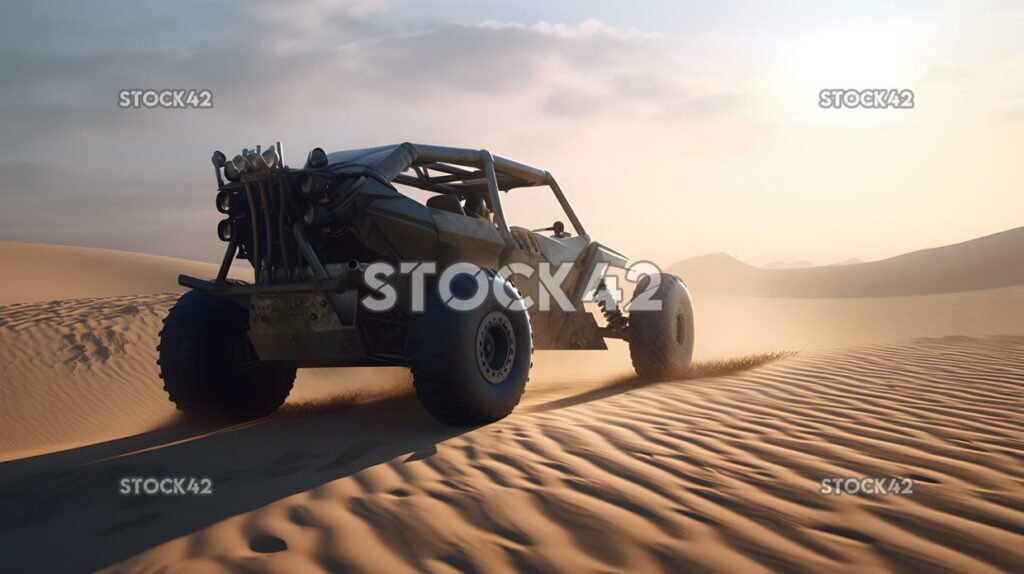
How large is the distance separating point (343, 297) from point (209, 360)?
4.26 ft

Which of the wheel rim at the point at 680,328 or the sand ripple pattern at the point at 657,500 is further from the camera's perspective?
the wheel rim at the point at 680,328

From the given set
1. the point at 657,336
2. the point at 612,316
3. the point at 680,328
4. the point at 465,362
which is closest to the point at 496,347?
the point at 465,362

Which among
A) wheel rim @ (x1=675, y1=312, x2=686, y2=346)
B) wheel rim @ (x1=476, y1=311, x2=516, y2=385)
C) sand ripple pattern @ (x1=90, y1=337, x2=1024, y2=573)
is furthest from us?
wheel rim @ (x1=675, y1=312, x2=686, y2=346)

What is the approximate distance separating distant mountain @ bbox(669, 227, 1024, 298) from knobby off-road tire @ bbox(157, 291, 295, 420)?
3932cm

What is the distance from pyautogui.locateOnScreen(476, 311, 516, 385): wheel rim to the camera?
466 centimetres

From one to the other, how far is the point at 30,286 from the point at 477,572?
87.2 ft

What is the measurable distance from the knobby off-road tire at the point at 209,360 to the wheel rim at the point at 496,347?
155cm

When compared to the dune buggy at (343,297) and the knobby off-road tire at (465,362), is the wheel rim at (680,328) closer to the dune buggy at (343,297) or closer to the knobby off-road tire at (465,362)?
the dune buggy at (343,297)

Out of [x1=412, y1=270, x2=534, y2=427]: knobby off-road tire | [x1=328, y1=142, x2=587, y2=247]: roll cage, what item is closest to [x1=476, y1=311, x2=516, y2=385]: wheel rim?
[x1=412, y1=270, x2=534, y2=427]: knobby off-road tire

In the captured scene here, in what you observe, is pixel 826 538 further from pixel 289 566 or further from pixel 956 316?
pixel 956 316

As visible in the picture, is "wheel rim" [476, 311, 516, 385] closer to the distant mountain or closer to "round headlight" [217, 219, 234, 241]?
"round headlight" [217, 219, 234, 241]

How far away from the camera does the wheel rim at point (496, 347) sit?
4.66 m

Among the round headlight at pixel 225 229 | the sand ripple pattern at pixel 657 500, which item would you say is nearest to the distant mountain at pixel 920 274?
the sand ripple pattern at pixel 657 500

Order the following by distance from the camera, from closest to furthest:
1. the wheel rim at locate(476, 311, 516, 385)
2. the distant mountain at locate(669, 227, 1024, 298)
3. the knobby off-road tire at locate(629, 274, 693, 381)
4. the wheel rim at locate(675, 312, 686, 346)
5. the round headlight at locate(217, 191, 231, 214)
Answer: the wheel rim at locate(476, 311, 516, 385), the round headlight at locate(217, 191, 231, 214), the knobby off-road tire at locate(629, 274, 693, 381), the wheel rim at locate(675, 312, 686, 346), the distant mountain at locate(669, 227, 1024, 298)
